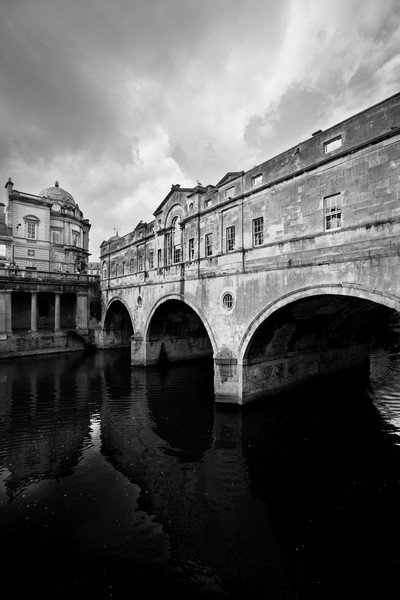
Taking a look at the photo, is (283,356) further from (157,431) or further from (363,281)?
(157,431)

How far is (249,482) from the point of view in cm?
790

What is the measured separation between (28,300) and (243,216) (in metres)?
26.7

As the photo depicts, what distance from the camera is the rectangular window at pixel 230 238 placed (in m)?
14.9

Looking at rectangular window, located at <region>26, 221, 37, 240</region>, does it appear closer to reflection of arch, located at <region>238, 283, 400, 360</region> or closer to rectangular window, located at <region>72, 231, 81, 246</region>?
rectangular window, located at <region>72, 231, 81, 246</region>

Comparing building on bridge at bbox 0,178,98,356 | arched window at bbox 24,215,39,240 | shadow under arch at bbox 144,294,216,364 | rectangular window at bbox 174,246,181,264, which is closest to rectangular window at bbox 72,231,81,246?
building on bridge at bbox 0,178,98,356

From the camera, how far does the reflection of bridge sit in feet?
31.5

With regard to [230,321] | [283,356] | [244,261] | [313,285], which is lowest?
[283,356]

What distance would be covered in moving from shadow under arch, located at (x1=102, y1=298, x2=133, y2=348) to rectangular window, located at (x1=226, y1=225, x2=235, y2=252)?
58.3ft

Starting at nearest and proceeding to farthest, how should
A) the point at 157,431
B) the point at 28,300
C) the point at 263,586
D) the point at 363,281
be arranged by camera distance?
the point at 263,586, the point at 363,281, the point at 157,431, the point at 28,300

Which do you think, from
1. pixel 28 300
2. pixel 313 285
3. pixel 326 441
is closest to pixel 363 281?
pixel 313 285

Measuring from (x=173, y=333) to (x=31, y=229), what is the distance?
2752 centimetres

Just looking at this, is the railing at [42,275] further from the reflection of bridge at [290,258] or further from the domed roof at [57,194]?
the domed roof at [57,194]

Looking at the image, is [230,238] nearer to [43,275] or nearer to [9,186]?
[43,275]

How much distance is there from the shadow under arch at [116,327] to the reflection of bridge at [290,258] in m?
9.32
